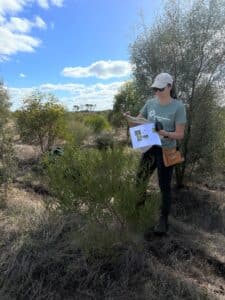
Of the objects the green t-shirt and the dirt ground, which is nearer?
the dirt ground

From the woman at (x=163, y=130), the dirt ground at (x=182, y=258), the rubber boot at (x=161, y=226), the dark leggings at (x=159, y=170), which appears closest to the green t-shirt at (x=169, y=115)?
the woman at (x=163, y=130)

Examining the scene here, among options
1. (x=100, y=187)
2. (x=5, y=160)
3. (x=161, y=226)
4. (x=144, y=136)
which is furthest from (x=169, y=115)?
(x=5, y=160)

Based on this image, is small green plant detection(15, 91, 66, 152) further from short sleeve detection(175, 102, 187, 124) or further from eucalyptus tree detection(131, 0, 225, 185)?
short sleeve detection(175, 102, 187, 124)

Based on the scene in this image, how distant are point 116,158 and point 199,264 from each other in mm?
1555

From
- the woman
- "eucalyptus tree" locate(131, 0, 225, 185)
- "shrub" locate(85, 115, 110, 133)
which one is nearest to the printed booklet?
the woman

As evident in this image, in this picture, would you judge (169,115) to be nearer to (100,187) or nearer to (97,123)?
(100,187)

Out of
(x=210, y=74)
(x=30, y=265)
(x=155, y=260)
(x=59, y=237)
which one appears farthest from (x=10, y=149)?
(x=210, y=74)

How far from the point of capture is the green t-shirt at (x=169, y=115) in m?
4.59

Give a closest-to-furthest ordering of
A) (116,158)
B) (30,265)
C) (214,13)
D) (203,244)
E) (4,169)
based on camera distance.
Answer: (30,265) → (116,158) → (203,244) → (4,169) → (214,13)

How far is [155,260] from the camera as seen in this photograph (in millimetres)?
4449

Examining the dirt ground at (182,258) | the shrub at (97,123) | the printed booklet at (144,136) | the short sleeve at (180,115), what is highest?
the short sleeve at (180,115)

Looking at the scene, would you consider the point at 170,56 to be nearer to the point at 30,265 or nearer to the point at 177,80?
the point at 177,80

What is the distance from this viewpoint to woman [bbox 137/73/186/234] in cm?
456

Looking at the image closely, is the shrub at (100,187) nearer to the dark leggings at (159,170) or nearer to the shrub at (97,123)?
the dark leggings at (159,170)
